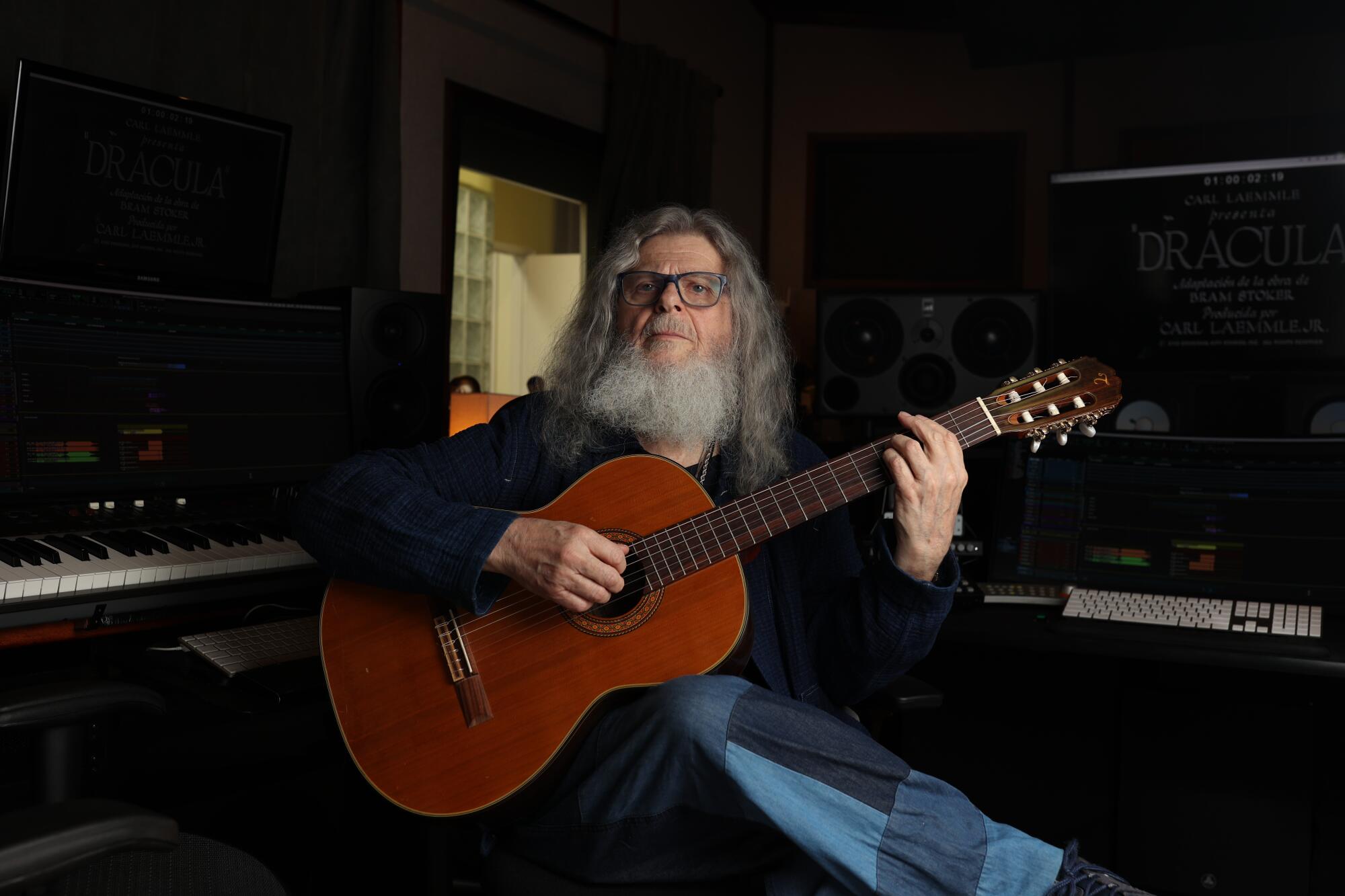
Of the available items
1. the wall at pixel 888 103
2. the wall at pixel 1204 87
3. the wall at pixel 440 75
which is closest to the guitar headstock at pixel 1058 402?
the wall at pixel 440 75

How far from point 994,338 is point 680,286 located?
1.02 m

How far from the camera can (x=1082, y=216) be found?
8.39 feet

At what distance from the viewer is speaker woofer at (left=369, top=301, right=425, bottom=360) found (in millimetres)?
2416

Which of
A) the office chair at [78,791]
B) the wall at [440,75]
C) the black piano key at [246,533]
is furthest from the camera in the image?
the wall at [440,75]

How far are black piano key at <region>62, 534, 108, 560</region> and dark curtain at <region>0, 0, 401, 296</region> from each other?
1131 millimetres

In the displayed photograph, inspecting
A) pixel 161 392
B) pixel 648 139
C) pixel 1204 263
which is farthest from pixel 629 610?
pixel 648 139

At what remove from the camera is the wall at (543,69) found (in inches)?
131

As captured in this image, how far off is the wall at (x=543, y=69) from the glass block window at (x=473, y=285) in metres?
0.86

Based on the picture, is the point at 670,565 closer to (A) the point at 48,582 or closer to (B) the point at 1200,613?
(A) the point at 48,582

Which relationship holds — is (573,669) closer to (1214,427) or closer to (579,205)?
(1214,427)

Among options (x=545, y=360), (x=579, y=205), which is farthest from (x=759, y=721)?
(x=579, y=205)

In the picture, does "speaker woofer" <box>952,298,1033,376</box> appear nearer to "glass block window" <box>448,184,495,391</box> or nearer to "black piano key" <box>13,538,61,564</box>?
"black piano key" <box>13,538,61,564</box>

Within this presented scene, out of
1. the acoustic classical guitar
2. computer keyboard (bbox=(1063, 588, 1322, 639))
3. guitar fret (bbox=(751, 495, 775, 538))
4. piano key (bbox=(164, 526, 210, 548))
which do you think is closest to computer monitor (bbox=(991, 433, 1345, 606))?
computer keyboard (bbox=(1063, 588, 1322, 639))

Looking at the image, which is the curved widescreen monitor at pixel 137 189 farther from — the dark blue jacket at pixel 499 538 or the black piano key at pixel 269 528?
the dark blue jacket at pixel 499 538
